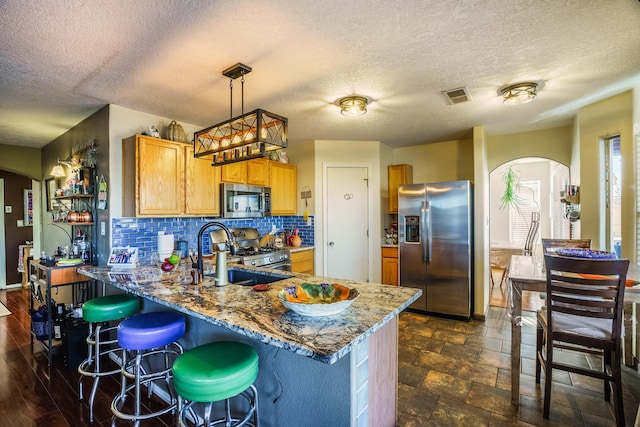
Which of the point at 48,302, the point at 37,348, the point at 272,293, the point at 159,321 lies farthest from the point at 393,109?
the point at 37,348

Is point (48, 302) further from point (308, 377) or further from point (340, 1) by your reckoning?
point (340, 1)

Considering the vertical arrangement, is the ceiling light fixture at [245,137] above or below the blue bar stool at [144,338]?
above

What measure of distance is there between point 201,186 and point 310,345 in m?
2.88

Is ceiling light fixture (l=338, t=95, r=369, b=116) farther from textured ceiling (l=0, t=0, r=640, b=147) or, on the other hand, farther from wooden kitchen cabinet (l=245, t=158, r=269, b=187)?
wooden kitchen cabinet (l=245, t=158, r=269, b=187)

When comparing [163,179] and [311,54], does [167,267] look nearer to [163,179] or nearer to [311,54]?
[163,179]

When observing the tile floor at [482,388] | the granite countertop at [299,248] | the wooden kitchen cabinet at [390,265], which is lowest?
the tile floor at [482,388]

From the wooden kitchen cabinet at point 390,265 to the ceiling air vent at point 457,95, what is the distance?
226cm

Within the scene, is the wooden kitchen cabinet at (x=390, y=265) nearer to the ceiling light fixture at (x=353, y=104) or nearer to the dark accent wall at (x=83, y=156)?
the ceiling light fixture at (x=353, y=104)

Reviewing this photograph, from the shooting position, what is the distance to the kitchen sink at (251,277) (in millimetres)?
2238

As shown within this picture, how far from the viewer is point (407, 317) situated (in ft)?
13.3

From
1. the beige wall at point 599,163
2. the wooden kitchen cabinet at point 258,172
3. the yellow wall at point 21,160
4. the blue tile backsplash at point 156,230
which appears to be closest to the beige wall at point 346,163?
the blue tile backsplash at point 156,230

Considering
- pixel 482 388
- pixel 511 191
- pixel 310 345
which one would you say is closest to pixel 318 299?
pixel 310 345

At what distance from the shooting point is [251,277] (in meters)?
2.44

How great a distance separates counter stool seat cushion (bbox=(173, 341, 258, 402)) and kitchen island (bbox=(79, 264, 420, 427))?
123mm
